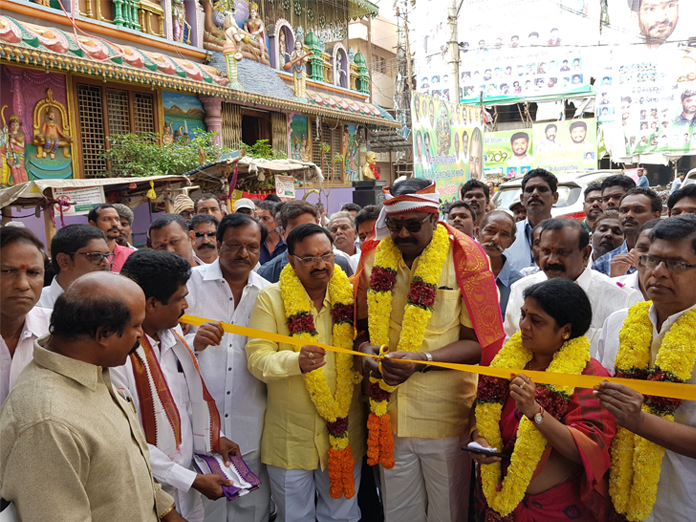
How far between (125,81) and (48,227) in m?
5.85

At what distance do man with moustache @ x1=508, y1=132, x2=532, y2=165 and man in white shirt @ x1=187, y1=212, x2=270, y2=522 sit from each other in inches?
865

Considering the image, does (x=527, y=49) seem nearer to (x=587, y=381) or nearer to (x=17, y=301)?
(x=587, y=381)

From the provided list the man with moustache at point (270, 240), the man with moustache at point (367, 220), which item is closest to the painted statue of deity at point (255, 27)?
Answer: the man with moustache at point (270, 240)

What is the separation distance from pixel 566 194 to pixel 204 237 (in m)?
7.55

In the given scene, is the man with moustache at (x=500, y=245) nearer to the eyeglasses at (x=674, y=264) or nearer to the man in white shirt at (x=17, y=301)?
the eyeglasses at (x=674, y=264)

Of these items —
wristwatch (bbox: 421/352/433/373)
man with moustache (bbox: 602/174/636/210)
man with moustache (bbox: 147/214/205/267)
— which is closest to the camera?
wristwatch (bbox: 421/352/433/373)

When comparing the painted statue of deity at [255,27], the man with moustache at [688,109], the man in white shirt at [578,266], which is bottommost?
the man in white shirt at [578,266]

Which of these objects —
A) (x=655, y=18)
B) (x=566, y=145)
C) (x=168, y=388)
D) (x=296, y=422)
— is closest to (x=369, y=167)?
(x=566, y=145)

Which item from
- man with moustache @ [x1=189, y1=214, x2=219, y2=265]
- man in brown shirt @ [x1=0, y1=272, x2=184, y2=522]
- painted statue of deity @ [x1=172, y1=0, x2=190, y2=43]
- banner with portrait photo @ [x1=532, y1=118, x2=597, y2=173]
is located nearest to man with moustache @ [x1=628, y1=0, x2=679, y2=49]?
banner with portrait photo @ [x1=532, y1=118, x2=597, y2=173]

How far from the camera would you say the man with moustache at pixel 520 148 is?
22.8 meters

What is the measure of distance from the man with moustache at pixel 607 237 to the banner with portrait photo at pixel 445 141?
6.18m

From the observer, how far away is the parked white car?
9.15 meters

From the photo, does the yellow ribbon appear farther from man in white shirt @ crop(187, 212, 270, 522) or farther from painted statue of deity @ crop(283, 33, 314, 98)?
painted statue of deity @ crop(283, 33, 314, 98)

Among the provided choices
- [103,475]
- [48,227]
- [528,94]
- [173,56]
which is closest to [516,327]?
[103,475]
